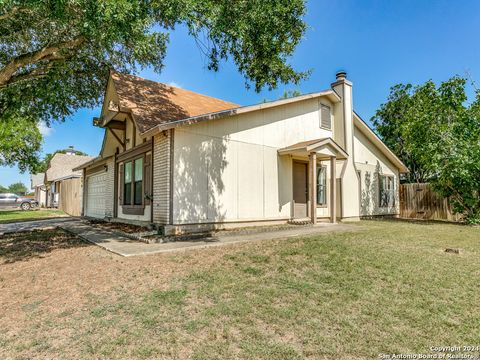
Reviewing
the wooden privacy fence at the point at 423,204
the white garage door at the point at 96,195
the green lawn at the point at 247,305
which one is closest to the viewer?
the green lawn at the point at 247,305

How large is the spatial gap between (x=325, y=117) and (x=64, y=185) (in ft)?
73.7

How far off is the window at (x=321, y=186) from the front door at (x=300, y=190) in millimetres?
624

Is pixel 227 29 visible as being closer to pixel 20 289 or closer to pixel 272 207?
pixel 272 207

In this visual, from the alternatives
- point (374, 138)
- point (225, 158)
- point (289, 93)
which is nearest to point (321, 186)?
point (225, 158)

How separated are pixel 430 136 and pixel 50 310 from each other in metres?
14.8

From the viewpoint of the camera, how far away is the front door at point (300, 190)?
11.7 metres

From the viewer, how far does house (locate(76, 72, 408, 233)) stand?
348 inches

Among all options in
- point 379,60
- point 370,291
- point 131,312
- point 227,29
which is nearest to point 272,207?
point 227,29

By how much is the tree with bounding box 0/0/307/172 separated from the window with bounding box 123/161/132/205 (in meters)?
3.32

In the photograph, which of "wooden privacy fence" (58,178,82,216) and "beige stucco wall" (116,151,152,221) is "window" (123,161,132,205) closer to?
"beige stucco wall" (116,151,152,221)

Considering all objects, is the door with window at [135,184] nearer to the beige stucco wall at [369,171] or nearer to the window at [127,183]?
the window at [127,183]

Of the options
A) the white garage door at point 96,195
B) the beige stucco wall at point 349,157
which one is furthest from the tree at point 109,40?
the beige stucco wall at point 349,157

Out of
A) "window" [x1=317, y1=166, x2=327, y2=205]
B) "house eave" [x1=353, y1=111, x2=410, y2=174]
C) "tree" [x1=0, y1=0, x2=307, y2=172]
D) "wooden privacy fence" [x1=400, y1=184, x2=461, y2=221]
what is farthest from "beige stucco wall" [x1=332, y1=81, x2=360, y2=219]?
"wooden privacy fence" [x1=400, y1=184, x2=461, y2=221]

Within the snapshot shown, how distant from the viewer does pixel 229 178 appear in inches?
382
